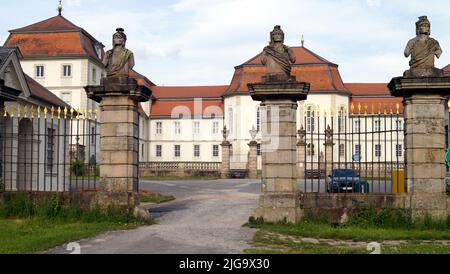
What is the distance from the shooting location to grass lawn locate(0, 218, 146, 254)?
8531mm

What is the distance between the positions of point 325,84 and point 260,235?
1830 inches

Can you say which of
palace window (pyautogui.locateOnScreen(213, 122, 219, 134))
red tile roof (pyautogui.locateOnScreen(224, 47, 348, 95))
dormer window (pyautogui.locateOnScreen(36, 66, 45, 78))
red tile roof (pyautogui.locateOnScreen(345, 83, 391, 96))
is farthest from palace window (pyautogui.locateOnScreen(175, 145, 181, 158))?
red tile roof (pyautogui.locateOnScreen(345, 83, 391, 96))

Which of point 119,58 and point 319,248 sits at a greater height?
point 119,58

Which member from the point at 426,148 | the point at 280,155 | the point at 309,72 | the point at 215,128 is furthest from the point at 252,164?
the point at 426,148

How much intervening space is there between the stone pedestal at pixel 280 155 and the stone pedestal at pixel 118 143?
2.74 m

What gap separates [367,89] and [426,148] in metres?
49.6

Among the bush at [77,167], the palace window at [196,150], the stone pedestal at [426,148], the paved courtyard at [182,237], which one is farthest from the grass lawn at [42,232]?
the palace window at [196,150]

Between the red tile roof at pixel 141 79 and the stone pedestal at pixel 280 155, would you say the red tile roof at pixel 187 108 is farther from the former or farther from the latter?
the stone pedestal at pixel 280 155

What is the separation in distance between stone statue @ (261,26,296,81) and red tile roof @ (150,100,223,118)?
50101 millimetres

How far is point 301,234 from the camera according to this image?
1004 cm

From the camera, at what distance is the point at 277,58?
11375 mm

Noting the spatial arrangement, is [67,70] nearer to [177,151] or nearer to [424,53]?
[177,151]

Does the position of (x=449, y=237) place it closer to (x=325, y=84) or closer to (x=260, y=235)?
(x=260, y=235)
